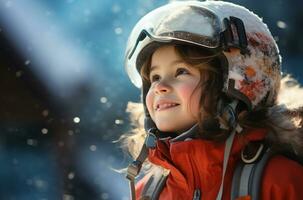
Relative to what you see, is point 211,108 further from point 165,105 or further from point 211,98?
point 165,105

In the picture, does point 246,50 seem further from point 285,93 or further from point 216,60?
point 285,93

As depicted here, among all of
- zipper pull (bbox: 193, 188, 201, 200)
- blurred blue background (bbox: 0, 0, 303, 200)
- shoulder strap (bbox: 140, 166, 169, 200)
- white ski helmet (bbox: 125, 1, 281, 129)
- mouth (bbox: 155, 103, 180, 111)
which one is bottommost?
blurred blue background (bbox: 0, 0, 303, 200)

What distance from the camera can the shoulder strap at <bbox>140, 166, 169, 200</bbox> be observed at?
2.31 meters

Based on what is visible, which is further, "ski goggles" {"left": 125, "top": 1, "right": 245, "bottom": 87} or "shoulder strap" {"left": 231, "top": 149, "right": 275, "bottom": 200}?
"ski goggles" {"left": 125, "top": 1, "right": 245, "bottom": 87}

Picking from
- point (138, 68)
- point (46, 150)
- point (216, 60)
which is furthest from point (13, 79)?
point (216, 60)

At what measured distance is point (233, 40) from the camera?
2.27 meters

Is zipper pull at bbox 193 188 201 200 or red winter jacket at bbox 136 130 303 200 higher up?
red winter jacket at bbox 136 130 303 200

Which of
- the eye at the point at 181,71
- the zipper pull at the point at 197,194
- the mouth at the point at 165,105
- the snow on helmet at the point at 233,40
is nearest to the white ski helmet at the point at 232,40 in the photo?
the snow on helmet at the point at 233,40

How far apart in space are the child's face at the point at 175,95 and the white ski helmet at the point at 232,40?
9cm

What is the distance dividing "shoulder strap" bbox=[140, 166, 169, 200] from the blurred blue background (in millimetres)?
3143

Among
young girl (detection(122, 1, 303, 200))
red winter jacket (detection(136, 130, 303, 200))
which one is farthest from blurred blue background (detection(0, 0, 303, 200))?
red winter jacket (detection(136, 130, 303, 200))

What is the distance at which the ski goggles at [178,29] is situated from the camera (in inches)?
89.4

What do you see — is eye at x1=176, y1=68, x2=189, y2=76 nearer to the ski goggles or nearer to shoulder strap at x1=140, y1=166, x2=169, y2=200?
the ski goggles

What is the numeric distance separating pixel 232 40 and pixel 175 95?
0.96 feet
